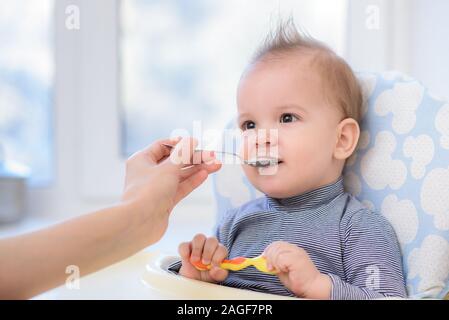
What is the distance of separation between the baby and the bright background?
0.58 meters

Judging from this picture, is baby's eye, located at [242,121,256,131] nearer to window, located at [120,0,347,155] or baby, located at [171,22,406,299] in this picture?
baby, located at [171,22,406,299]

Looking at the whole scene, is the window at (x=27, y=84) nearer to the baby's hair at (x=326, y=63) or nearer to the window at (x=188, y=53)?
the window at (x=188, y=53)

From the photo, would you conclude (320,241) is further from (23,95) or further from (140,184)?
(23,95)

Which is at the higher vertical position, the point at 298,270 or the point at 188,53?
the point at 188,53

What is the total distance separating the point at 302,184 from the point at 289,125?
3.2 inches

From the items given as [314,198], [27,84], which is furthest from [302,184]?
[27,84]

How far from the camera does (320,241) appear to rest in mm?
762

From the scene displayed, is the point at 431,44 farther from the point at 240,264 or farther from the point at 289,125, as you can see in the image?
the point at 240,264

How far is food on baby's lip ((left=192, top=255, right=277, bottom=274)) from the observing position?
68cm

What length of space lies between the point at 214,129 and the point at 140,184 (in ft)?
2.69

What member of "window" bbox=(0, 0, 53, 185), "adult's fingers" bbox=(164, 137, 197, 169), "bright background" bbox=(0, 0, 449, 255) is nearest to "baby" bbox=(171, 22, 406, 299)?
"adult's fingers" bbox=(164, 137, 197, 169)

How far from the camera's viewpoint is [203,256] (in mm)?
755

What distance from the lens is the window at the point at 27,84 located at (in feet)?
4.74
